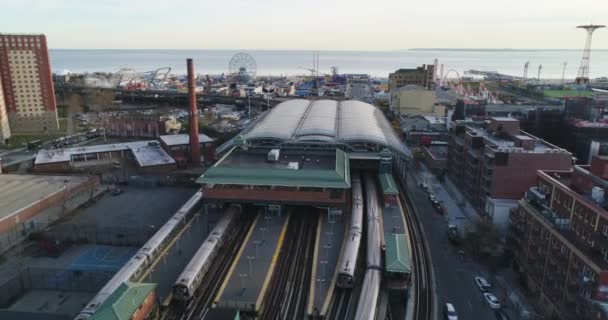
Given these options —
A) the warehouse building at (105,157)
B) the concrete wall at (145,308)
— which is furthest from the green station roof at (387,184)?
the warehouse building at (105,157)

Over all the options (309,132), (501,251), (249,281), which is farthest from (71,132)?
(501,251)

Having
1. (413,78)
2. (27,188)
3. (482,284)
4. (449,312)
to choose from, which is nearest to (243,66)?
(413,78)

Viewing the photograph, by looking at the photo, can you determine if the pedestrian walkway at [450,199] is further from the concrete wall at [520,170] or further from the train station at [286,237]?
the train station at [286,237]

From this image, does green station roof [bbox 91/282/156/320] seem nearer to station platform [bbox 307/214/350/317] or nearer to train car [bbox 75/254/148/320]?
train car [bbox 75/254/148/320]

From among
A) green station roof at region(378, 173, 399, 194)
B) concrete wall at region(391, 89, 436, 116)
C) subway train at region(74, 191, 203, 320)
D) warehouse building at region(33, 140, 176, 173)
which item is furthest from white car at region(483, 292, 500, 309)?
concrete wall at region(391, 89, 436, 116)

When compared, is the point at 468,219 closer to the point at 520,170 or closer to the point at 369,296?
the point at 520,170

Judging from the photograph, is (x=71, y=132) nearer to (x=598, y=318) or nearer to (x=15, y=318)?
(x=15, y=318)
